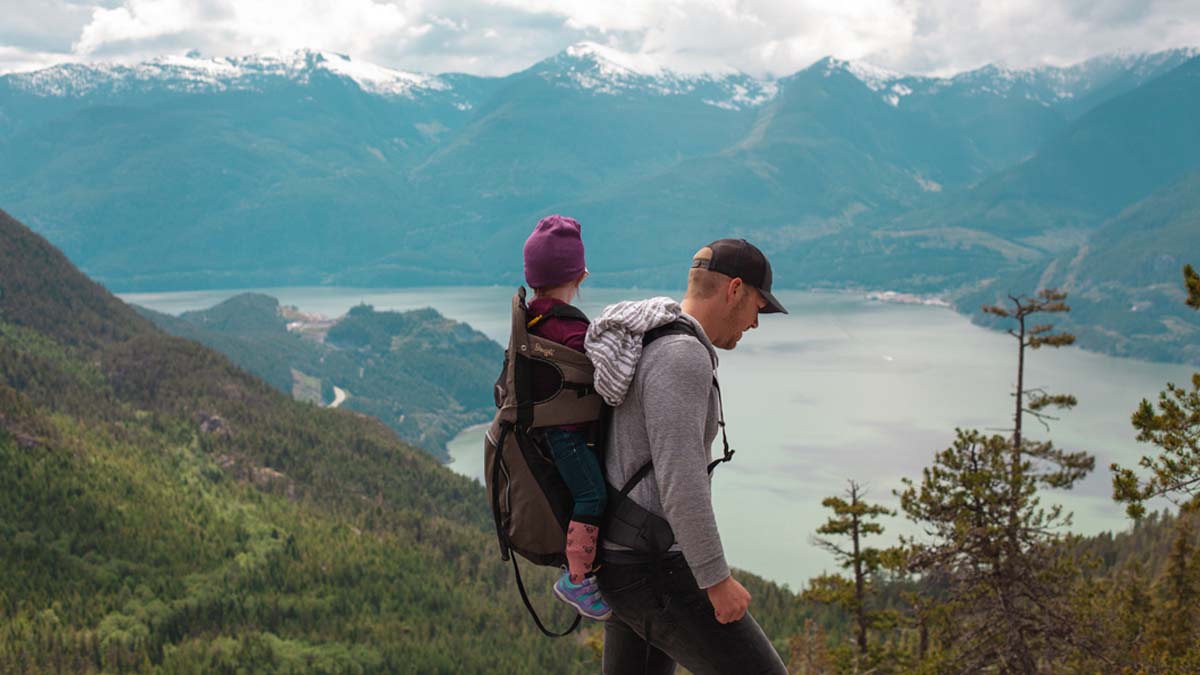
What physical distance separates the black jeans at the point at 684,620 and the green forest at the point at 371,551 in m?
5.01

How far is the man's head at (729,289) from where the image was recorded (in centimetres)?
374

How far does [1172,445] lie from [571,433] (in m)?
5.79

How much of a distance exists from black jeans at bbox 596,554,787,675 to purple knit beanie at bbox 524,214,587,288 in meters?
1.11

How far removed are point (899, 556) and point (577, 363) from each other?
1173 cm

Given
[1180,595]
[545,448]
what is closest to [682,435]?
[545,448]

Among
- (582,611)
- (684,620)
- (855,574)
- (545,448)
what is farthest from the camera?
(855,574)

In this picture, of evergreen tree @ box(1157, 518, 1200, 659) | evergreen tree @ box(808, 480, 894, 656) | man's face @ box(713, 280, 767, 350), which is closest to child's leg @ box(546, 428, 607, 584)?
man's face @ box(713, 280, 767, 350)

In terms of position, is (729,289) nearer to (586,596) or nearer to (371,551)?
(586,596)

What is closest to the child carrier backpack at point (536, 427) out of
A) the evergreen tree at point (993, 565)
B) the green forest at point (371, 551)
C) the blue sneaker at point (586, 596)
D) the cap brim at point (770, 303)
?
the blue sneaker at point (586, 596)

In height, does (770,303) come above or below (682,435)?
above

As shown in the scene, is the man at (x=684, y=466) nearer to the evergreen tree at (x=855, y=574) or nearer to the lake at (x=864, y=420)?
the evergreen tree at (x=855, y=574)

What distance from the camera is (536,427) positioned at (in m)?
3.57

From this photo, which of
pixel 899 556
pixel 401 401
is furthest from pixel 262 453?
pixel 401 401

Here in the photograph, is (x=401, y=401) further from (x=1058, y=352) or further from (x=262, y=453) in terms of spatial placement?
(x=1058, y=352)
